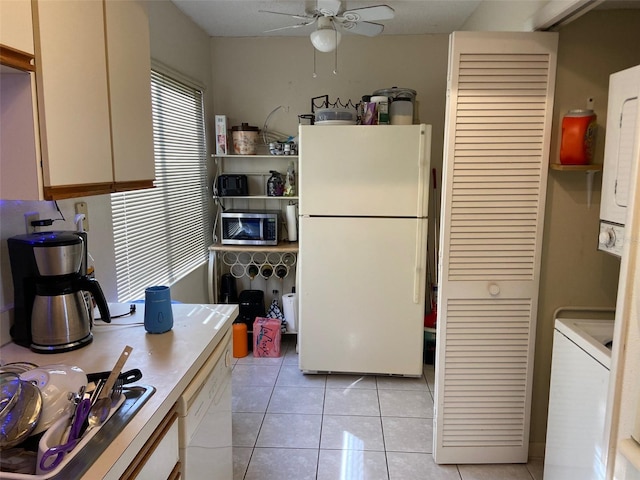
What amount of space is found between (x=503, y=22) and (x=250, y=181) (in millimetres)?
2237

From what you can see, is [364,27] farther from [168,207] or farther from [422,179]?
[168,207]

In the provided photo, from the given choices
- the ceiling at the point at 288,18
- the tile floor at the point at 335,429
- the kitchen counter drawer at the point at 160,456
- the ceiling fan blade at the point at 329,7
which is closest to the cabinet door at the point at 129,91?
the kitchen counter drawer at the point at 160,456

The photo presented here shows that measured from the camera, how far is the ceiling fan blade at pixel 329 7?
2391mm

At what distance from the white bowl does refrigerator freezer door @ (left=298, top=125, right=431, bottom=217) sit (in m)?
2.03

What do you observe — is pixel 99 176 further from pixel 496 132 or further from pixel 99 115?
pixel 496 132

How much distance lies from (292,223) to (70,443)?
2.77m

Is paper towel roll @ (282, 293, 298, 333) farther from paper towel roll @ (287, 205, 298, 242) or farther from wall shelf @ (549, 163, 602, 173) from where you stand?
wall shelf @ (549, 163, 602, 173)

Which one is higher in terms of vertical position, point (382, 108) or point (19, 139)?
point (382, 108)

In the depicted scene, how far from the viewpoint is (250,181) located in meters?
3.86

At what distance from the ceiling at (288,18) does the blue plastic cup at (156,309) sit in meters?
2.10

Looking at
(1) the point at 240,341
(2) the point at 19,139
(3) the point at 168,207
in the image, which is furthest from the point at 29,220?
(1) the point at 240,341

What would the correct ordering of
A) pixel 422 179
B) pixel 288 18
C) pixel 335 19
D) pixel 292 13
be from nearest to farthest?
pixel 335 19
pixel 422 179
pixel 292 13
pixel 288 18

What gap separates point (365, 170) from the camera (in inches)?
115

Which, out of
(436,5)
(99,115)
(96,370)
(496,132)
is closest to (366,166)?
(496,132)
